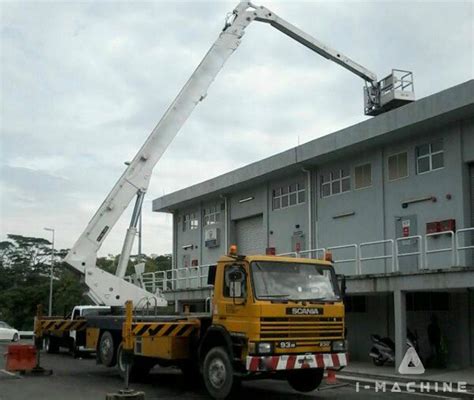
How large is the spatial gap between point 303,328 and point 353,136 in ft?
39.4

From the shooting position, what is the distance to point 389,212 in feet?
72.4

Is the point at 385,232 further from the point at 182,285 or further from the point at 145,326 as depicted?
the point at 182,285

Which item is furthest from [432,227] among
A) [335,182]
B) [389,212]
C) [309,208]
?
[309,208]

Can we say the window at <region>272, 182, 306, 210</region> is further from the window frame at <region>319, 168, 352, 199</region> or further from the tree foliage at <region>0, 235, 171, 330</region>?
the tree foliage at <region>0, 235, 171, 330</region>

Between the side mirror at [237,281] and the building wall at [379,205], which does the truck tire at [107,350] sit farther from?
the building wall at [379,205]

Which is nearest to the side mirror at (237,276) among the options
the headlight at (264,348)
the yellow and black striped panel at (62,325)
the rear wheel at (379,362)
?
the headlight at (264,348)

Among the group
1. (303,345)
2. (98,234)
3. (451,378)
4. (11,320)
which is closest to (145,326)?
(303,345)

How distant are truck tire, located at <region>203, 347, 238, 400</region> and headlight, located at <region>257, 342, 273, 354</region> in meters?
0.72

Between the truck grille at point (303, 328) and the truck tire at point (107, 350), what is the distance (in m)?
5.58

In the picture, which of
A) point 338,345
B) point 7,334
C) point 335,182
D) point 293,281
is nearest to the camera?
point 293,281

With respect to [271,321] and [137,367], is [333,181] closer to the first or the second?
[137,367]

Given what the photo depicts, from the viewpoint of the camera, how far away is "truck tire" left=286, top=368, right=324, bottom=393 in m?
12.6

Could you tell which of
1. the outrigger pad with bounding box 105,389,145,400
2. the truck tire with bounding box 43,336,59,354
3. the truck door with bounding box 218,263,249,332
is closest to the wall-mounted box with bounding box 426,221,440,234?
the truck door with bounding box 218,263,249,332

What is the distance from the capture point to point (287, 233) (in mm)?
27438
